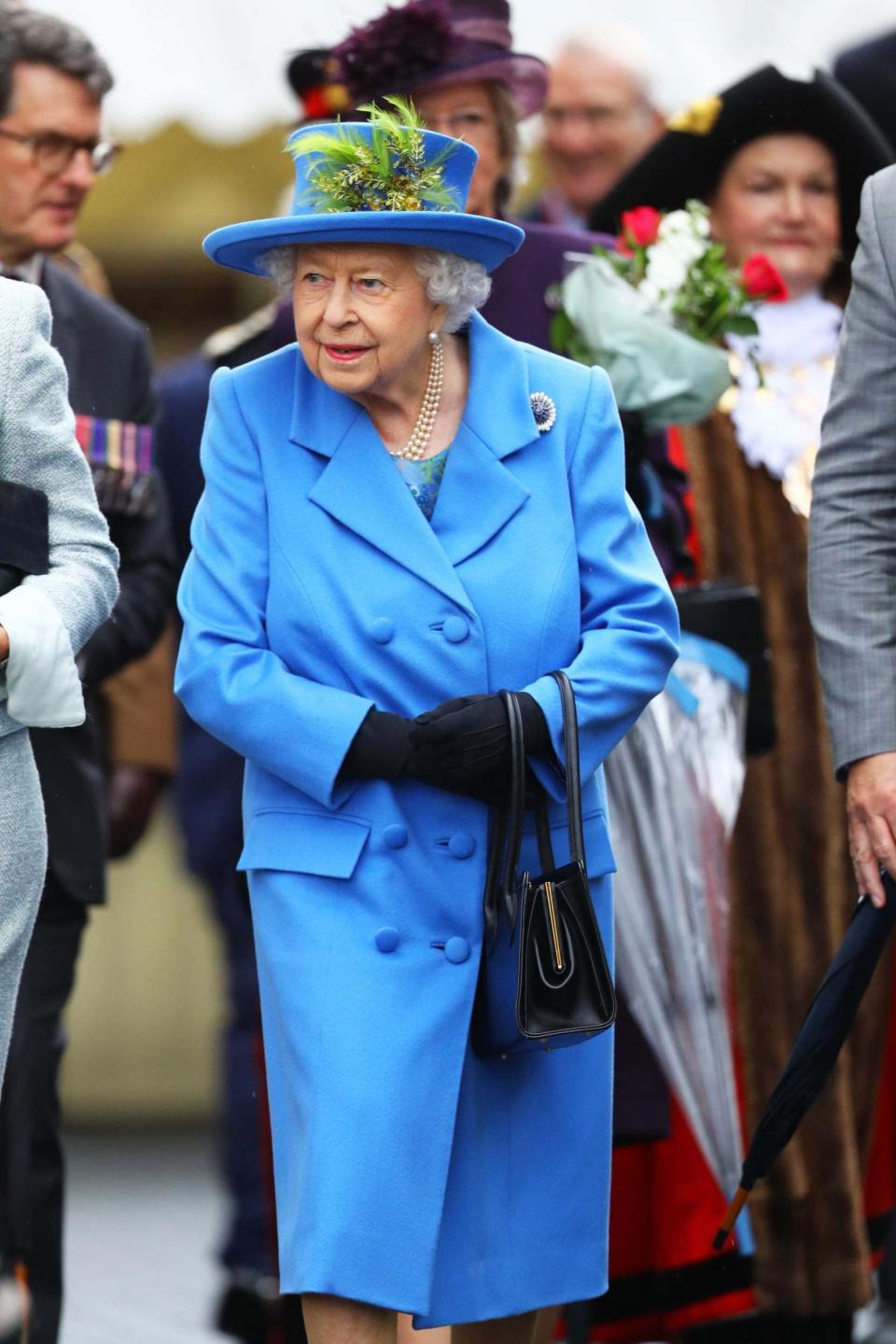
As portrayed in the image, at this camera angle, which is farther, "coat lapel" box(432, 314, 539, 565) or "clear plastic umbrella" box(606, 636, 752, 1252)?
"clear plastic umbrella" box(606, 636, 752, 1252)

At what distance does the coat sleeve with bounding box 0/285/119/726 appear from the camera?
4.53 metres

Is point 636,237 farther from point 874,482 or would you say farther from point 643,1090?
point 643,1090

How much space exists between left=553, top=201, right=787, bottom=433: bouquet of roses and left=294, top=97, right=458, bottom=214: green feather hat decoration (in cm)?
123

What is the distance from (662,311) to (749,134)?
3.02ft

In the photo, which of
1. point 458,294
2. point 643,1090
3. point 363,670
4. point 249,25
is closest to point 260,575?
point 363,670

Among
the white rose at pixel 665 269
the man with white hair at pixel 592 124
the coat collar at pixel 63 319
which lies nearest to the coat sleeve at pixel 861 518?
the white rose at pixel 665 269

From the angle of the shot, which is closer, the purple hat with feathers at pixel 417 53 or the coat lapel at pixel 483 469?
the coat lapel at pixel 483 469

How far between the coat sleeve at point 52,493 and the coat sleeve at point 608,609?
71 cm

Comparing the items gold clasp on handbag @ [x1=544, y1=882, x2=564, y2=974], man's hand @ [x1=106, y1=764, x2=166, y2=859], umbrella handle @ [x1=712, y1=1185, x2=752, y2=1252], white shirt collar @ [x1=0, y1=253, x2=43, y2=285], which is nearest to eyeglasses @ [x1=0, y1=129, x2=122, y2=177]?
white shirt collar @ [x1=0, y1=253, x2=43, y2=285]

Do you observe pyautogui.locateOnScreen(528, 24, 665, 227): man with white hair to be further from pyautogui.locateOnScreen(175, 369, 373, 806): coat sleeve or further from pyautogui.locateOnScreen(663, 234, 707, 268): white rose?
pyautogui.locateOnScreen(175, 369, 373, 806): coat sleeve

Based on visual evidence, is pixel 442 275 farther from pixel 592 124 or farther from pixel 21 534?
pixel 592 124

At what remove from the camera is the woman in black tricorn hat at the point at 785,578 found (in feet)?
21.9

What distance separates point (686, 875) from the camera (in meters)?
6.05

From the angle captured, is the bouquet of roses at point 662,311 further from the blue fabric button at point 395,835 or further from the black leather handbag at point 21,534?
the black leather handbag at point 21,534
